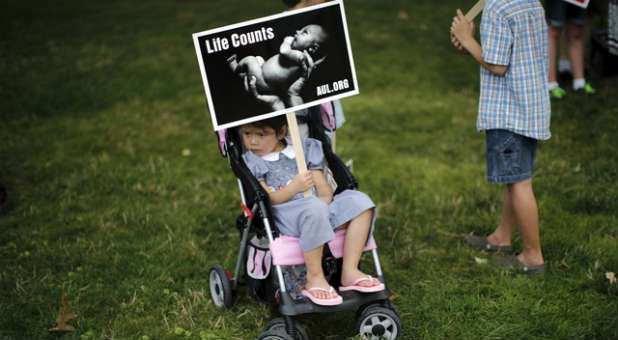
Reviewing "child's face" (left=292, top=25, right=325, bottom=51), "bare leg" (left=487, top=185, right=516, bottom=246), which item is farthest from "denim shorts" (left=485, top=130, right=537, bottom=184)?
"child's face" (left=292, top=25, right=325, bottom=51)

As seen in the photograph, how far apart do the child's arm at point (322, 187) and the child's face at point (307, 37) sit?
0.79 meters

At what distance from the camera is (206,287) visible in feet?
13.2

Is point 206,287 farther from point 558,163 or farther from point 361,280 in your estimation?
A: point 558,163

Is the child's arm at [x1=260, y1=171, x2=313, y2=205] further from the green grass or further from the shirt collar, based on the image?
the green grass

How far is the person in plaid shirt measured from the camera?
11.8 feet

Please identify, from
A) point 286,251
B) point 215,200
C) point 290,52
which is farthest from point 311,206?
point 215,200

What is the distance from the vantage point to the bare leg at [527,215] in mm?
3898

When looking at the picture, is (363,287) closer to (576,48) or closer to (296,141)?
(296,141)

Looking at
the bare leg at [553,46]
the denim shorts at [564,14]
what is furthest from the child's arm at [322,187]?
the denim shorts at [564,14]

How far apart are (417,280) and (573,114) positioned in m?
3.75

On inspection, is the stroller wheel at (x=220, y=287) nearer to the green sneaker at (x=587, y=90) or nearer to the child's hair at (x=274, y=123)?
the child's hair at (x=274, y=123)

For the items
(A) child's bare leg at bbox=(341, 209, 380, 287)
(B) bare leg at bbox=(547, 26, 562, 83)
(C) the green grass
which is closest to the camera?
(A) child's bare leg at bbox=(341, 209, 380, 287)

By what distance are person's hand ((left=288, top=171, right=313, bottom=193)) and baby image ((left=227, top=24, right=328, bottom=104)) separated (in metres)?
0.43

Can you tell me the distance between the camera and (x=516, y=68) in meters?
3.67
